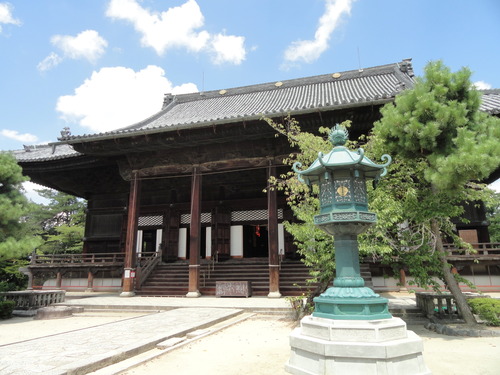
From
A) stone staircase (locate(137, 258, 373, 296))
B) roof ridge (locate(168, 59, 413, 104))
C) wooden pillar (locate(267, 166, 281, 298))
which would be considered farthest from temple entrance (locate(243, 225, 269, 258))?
roof ridge (locate(168, 59, 413, 104))

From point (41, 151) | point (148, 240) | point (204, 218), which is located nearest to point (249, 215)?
point (204, 218)

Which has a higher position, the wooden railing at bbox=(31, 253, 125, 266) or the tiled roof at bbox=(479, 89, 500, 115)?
the tiled roof at bbox=(479, 89, 500, 115)

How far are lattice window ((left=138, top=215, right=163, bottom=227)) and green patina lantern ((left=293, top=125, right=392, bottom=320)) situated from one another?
596 inches

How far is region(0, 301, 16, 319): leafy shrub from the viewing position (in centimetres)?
993

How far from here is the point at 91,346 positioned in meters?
5.10

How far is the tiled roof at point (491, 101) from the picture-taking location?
406 inches

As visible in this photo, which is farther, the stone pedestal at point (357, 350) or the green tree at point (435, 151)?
the green tree at point (435, 151)

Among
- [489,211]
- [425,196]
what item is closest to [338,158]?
[425,196]

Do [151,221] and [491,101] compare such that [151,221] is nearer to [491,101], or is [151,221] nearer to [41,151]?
[41,151]

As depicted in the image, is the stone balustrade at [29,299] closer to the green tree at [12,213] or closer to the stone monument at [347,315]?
the green tree at [12,213]

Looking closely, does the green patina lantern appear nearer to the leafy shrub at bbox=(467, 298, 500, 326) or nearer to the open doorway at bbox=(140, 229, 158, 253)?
the leafy shrub at bbox=(467, 298, 500, 326)

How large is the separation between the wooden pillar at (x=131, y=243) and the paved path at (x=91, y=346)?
5.69m

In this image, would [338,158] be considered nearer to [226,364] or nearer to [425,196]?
[226,364]

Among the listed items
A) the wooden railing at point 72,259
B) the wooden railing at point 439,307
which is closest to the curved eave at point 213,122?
the wooden railing at point 439,307
